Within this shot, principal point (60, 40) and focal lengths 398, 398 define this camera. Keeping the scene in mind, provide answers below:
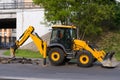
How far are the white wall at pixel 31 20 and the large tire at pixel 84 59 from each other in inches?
872

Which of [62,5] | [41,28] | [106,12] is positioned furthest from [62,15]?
[41,28]

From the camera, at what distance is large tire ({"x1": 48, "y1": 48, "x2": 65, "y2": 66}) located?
24.6 metres

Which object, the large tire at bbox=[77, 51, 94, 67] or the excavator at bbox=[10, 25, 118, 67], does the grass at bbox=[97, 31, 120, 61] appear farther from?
the large tire at bbox=[77, 51, 94, 67]

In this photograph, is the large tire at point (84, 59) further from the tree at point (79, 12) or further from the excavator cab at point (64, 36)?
the tree at point (79, 12)

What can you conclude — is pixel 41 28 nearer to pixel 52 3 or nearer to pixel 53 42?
pixel 52 3

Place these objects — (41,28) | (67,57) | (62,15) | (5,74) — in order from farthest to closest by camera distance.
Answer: (41,28) → (62,15) → (67,57) → (5,74)

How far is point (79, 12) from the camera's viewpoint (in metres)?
37.3

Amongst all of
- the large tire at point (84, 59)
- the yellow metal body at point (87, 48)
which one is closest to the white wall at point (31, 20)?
the yellow metal body at point (87, 48)

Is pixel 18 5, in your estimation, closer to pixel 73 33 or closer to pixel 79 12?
pixel 79 12

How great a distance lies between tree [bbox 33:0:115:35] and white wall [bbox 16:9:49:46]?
8.31 metres

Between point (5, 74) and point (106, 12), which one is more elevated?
point (106, 12)

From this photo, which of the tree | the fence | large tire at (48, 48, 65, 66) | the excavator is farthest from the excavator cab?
the fence

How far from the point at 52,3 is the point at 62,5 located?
1.11 meters

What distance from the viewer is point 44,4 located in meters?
38.2
